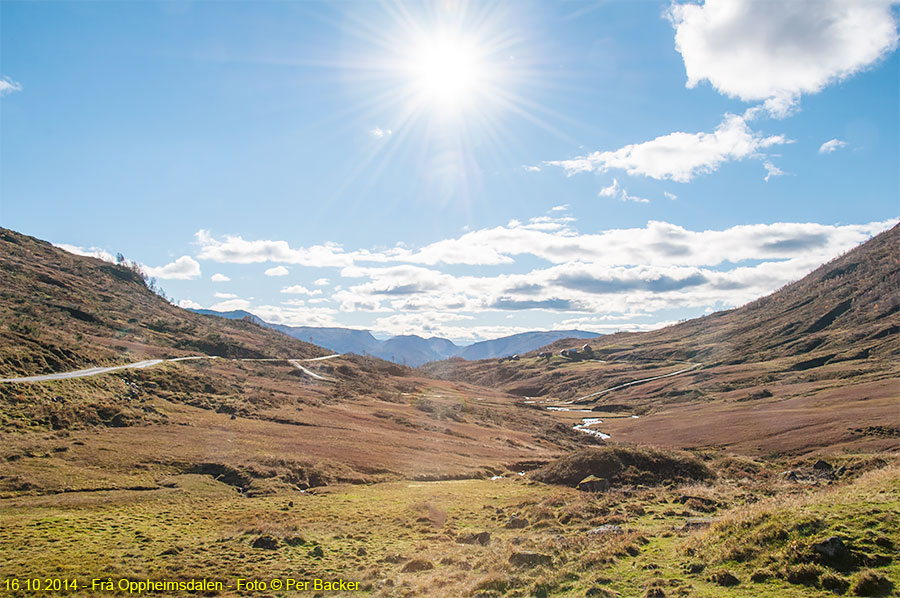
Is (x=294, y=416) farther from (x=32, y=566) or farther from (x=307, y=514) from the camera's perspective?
(x=32, y=566)

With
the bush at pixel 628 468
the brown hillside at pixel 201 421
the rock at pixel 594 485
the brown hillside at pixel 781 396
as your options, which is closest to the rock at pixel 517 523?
the rock at pixel 594 485

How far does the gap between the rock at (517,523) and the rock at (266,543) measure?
43.2 ft

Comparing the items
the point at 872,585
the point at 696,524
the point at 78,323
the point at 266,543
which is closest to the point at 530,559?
the point at 696,524

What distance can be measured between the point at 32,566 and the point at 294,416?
50.0 metres

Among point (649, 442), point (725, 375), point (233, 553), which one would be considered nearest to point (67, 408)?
point (233, 553)

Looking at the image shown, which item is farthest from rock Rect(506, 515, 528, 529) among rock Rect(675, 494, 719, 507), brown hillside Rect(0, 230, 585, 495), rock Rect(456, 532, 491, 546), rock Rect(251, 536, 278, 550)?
brown hillside Rect(0, 230, 585, 495)

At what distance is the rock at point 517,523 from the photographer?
27634 mm

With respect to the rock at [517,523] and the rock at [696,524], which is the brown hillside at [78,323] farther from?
the rock at [696,524]

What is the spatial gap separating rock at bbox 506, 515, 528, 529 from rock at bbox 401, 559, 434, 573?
8.58 metres

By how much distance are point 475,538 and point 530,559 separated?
7.14 meters

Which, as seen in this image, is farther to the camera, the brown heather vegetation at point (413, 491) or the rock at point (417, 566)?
the rock at point (417, 566)

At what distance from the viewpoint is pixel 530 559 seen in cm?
1859

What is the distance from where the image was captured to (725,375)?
523 ft

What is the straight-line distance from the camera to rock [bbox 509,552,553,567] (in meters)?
18.4
